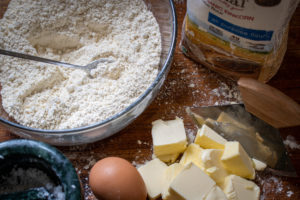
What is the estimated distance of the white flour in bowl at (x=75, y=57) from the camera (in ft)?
3.51

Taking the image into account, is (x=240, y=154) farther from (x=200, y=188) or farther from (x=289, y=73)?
(x=289, y=73)

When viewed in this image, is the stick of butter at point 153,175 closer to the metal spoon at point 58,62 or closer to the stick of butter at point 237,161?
the stick of butter at point 237,161

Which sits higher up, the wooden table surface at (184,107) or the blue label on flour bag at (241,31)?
the blue label on flour bag at (241,31)

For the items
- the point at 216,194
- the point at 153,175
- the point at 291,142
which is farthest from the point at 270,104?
the point at 153,175

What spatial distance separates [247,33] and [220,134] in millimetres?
345

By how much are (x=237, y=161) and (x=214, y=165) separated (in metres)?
0.07

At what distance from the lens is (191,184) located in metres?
0.99

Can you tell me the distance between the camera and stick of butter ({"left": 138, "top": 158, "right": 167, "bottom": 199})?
1.03m

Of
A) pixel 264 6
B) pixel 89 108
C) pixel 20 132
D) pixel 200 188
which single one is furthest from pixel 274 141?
pixel 20 132

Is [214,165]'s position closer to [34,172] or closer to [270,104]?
[270,104]

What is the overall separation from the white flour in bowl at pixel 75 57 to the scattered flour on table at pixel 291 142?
1.57ft

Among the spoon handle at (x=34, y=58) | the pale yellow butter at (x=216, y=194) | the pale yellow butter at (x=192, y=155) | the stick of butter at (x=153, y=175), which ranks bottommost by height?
the stick of butter at (x=153, y=175)

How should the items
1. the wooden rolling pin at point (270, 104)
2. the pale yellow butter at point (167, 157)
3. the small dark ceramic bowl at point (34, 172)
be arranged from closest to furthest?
the small dark ceramic bowl at point (34, 172), the wooden rolling pin at point (270, 104), the pale yellow butter at point (167, 157)

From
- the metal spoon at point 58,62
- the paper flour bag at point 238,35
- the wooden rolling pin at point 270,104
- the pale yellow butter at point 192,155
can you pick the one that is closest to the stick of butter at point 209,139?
the pale yellow butter at point 192,155
